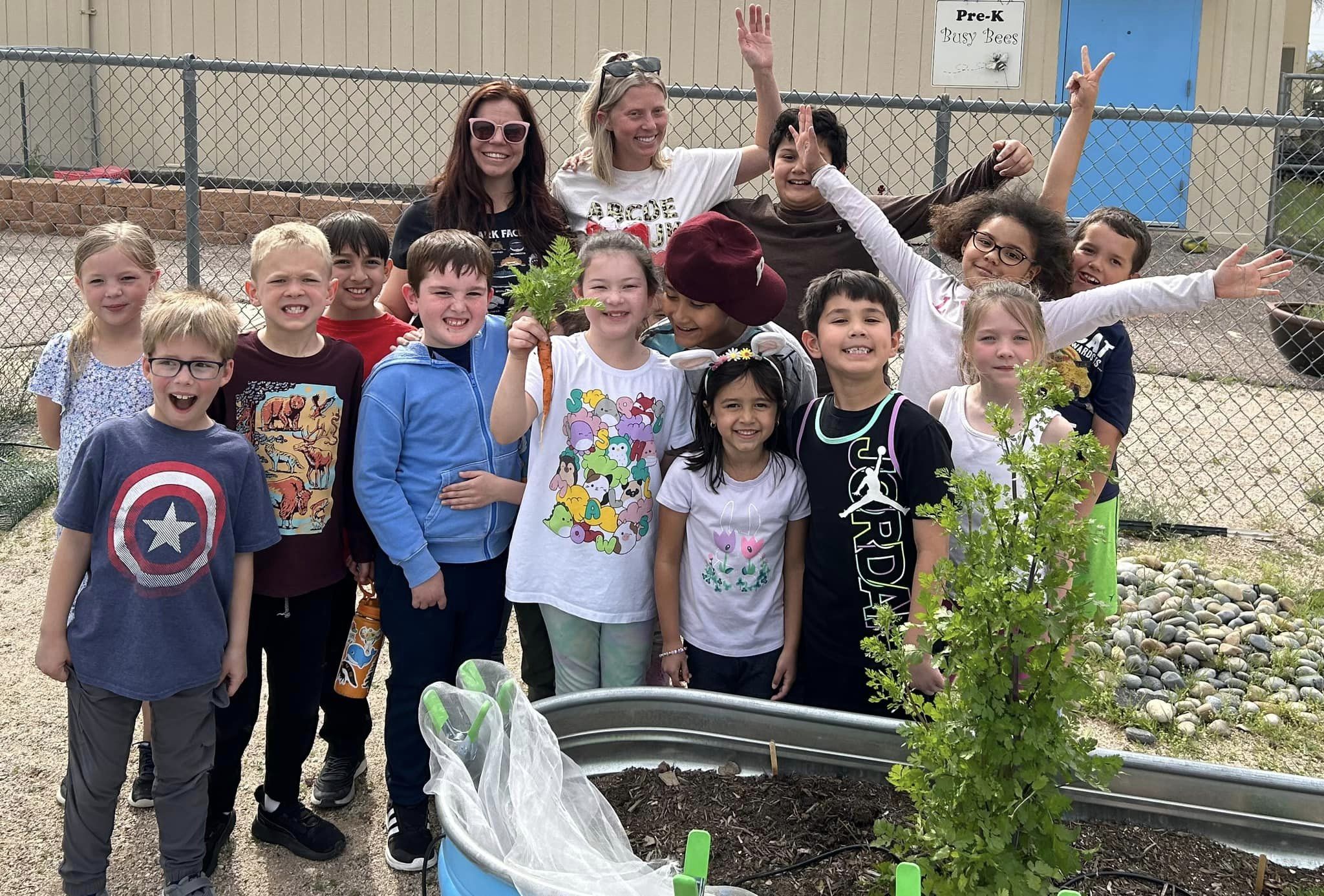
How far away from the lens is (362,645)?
3.23 m

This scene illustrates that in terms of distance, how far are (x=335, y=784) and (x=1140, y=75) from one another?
36.8 feet

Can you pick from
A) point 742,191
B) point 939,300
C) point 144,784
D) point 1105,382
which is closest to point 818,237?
point 939,300

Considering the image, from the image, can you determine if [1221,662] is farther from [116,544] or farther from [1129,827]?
[116,544]

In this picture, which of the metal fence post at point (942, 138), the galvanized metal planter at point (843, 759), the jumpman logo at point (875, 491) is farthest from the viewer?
the metal fence post at point (942, 138)

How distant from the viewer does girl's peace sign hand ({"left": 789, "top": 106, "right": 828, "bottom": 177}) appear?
3.58m

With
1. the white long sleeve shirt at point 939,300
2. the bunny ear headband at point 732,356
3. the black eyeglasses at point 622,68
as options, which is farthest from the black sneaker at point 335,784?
the black eyeglasses at point 622,68

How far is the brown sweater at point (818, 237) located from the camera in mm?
3711

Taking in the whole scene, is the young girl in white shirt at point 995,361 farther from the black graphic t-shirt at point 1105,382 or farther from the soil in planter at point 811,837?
the soil in planter at point 811,837

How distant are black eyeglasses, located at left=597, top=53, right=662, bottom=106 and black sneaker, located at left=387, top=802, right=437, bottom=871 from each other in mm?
2100

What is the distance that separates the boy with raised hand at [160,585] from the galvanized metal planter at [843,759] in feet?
2.80

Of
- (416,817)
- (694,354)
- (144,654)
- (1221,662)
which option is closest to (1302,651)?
(1221,662)

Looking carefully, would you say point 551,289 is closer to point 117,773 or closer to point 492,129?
point 492,129

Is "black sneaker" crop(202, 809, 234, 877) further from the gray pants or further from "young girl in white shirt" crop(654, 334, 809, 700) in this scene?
"young girl in white shirt" crop(654, 334, 809, 700)

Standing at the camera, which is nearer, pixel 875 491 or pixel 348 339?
pixel 875 491
